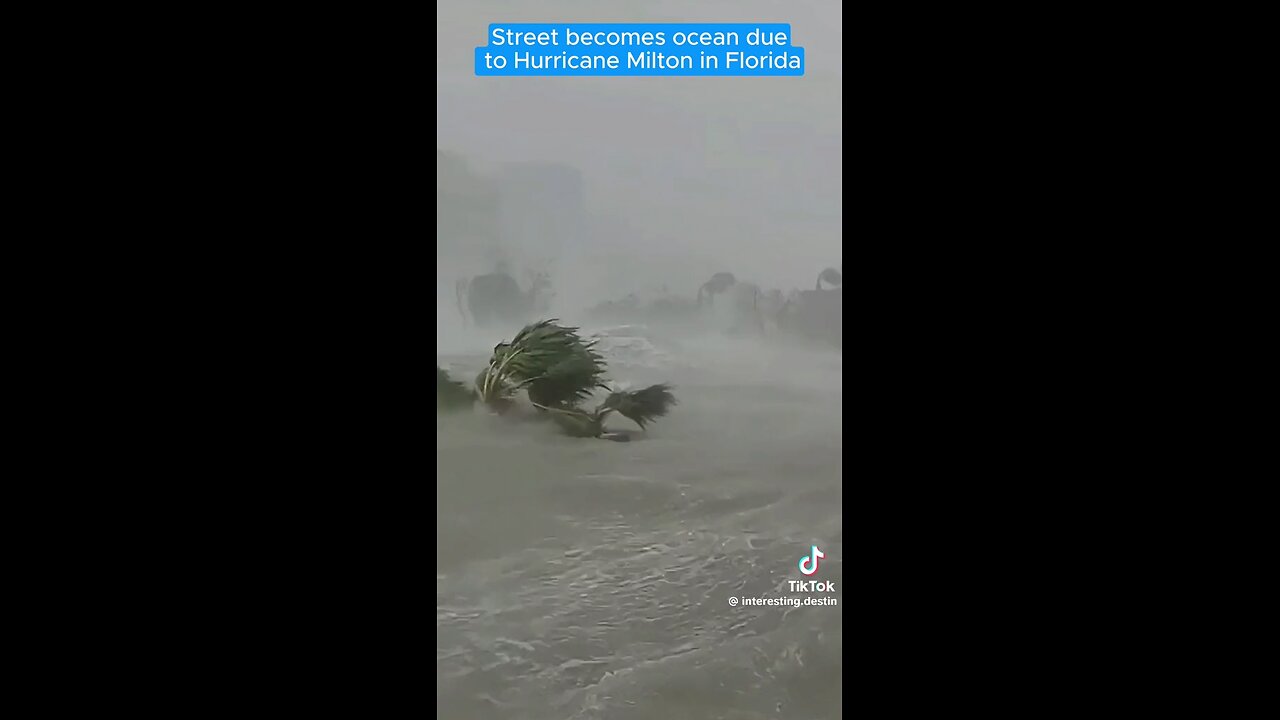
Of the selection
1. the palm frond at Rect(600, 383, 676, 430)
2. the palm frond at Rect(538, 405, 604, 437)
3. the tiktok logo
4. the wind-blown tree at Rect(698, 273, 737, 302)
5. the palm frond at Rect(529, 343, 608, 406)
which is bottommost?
the tiktok logo

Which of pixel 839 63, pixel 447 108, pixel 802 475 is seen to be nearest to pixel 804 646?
pixel 802 475

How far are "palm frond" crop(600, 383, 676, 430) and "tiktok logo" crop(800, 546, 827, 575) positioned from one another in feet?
1.56

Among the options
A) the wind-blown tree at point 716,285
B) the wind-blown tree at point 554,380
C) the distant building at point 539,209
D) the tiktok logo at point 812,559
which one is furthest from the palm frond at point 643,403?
the tiktok logo at point 812,559

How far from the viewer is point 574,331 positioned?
1.94 meters

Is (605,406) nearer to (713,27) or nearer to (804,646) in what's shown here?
(804,646)

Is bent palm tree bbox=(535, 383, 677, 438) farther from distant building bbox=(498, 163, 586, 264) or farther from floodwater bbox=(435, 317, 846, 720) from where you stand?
distant building bbox=(498, 163, 586, 264)

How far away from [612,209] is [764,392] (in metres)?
0.57

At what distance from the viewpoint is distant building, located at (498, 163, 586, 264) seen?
1.92 m

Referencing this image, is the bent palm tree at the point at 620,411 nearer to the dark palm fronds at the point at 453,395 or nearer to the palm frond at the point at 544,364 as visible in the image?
the palm frond at the point at 544,364

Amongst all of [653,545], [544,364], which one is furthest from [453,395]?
[653,545]

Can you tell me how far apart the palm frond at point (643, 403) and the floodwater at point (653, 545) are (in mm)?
21

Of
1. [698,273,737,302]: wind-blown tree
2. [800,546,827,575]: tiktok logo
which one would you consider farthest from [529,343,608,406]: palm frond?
[800,546,827,575]: tiktok logo

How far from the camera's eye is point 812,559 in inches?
75.5

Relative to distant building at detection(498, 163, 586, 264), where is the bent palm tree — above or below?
below
